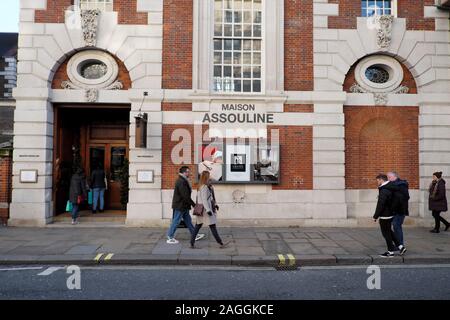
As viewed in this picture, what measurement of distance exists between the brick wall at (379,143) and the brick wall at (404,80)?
638 millimetres

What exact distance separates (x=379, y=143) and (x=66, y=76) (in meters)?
10.1

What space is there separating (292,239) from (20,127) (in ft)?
28.3

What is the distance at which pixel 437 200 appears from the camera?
35.8ft

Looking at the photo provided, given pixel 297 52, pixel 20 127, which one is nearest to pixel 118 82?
pixel 20 127

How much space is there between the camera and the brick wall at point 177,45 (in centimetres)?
1191

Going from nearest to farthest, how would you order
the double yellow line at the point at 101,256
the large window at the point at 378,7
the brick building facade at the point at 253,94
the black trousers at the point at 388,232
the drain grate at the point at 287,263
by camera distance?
the drain grate at the point at 287,263, the double yellow line at the point at 101,256, the black trousers at the point at 388,232, the brick building facade at the point at 253,94, the large window at the point at 378,7

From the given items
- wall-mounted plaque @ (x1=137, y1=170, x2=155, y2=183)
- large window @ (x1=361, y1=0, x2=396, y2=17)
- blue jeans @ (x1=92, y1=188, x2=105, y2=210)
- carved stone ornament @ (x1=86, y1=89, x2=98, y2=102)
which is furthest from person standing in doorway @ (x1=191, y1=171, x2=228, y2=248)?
large window @ (x1=361, y1=0, x2=396, y2=17)

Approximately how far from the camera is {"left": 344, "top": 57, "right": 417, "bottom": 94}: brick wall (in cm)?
1231

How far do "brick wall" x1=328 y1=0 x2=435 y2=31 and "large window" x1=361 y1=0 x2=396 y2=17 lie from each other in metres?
0.25

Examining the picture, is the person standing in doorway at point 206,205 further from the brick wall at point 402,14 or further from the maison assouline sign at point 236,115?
the brick wall at point 402,14

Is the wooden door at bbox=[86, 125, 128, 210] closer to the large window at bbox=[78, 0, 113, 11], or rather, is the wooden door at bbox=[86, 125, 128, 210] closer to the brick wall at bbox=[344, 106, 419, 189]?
the large window at bbox=[78, 0, 113, 11]

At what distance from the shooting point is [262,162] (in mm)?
11844

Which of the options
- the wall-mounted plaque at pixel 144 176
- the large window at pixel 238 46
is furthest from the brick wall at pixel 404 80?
the wall-mounted plaque at pixel 144 176
